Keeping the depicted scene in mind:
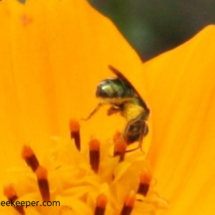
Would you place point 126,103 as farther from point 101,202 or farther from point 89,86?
point 89,86

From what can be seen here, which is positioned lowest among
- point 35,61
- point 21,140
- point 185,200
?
point 185,200

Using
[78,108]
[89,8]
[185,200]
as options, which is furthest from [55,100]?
[185,200]

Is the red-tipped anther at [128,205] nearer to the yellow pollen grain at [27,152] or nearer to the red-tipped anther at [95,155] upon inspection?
the red-tipped anther at [95,155]

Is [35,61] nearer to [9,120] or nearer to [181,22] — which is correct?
[9,120]

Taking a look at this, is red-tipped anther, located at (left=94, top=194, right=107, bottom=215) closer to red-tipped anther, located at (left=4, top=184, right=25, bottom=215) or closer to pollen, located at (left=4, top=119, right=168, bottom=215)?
pollen, located at (left=4, top=119, right=168, bottom=215)

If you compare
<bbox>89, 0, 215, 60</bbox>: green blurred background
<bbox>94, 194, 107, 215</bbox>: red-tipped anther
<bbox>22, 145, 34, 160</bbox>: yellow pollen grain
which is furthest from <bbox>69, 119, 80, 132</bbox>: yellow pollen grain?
<bbox>89, 0, 215, 60</bbox>: green blurred background

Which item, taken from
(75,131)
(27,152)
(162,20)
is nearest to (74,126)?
(75,131)

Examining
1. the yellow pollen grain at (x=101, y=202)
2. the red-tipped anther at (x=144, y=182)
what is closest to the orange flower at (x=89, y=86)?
the red-tipped anther at (x=144, y=182)
